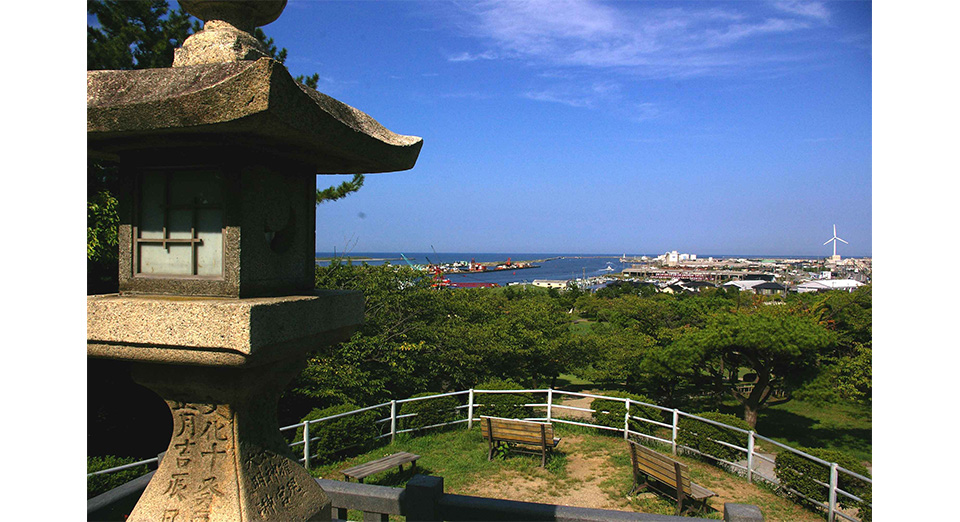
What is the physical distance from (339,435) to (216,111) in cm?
690

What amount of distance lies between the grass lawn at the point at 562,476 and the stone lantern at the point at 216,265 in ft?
15.3

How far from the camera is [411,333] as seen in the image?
11.5 metres

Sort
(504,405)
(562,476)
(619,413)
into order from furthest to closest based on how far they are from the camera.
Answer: (504,405)
(619,413)
(562,476)

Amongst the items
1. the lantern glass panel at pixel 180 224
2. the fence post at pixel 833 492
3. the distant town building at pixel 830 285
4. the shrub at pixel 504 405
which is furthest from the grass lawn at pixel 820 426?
the distant town building at pixel 830 285

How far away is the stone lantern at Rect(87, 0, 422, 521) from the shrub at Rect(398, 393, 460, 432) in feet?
20.5

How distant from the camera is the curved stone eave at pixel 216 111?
192 centimetres

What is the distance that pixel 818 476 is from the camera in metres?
6.43

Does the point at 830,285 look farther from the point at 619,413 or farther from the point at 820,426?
the point at 619,413

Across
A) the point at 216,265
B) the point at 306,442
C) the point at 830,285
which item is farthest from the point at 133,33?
the point at 830,285

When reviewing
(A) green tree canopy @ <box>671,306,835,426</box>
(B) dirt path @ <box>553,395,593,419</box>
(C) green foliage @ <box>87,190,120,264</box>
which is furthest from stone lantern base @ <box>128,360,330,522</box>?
(A) green tree canopy @ <box>671,306,835,426</box>

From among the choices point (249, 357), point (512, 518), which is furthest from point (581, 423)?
point (249, 357)

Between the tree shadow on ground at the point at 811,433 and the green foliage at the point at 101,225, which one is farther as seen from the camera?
the tree shadow on ground at the point at 811,433

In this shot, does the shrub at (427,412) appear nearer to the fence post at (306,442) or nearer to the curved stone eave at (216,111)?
the fence post at (306,442)

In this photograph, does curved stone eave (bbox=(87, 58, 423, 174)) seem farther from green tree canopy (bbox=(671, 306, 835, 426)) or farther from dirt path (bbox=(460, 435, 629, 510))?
green tree canopy (bbox=(671, 306, 835, 426))
